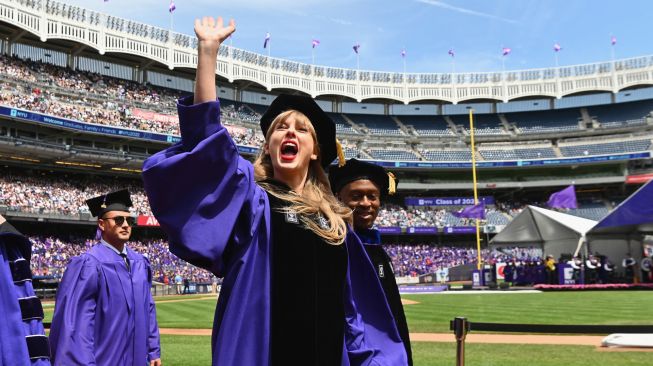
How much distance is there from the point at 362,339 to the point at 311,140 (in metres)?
0.96

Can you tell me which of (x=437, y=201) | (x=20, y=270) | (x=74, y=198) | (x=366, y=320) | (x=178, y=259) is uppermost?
(x=437, y=201)

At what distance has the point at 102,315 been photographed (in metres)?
4.89

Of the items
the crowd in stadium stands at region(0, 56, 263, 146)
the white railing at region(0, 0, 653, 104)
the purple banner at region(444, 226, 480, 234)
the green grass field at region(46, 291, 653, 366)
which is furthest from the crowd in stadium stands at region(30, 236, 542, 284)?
the white railing at region(0, 0, 653, 104)

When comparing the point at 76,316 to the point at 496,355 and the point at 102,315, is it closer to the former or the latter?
the point at 102,315

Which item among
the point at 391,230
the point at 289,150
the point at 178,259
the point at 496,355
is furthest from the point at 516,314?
the point at 391,230

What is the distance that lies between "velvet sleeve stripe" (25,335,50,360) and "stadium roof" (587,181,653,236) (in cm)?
2702

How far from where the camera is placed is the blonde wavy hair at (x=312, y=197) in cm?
248

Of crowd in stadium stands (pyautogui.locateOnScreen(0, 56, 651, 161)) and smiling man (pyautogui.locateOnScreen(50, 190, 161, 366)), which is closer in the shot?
smiling man (pyautogui.locateOnScreen(50, 190, 161, 366))

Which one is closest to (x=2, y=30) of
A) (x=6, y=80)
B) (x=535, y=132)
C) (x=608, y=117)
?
(x=6, y=80)

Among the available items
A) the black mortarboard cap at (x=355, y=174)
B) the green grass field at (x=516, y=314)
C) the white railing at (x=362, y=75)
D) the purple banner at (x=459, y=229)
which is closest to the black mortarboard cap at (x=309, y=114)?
the black mortarboard cap at (x=355, y=174)

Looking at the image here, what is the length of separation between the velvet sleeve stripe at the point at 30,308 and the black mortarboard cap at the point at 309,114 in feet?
6.03

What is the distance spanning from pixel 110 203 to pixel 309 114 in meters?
3.85

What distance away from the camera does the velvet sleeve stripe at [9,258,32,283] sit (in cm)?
338

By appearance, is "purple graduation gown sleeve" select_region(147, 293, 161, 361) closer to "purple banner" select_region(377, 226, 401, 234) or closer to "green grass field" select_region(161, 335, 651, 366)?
"green grass field" select_region(161, 335, 651, 366)
